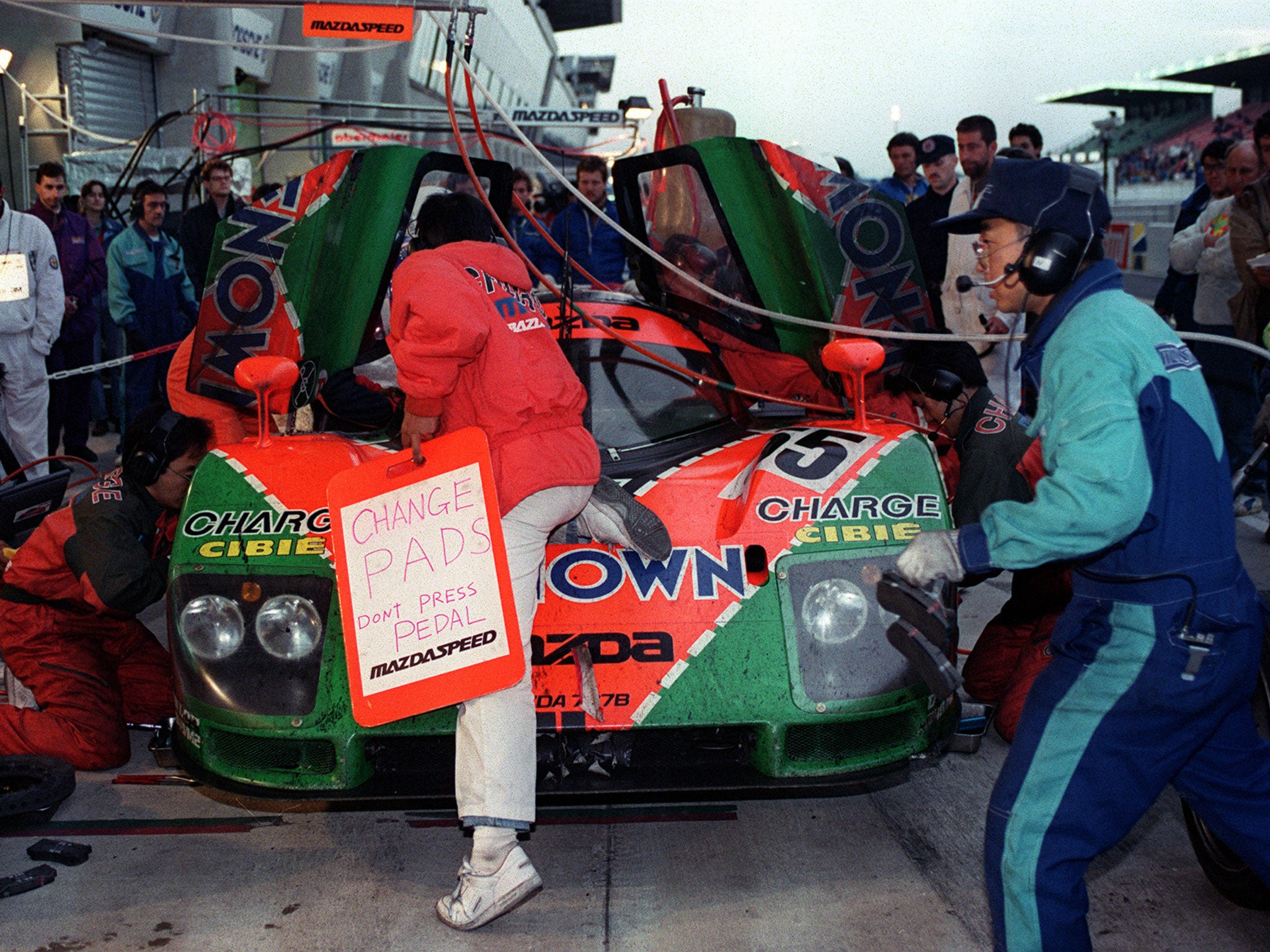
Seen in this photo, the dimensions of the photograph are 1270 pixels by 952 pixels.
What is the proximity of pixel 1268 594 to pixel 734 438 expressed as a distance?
1.71m

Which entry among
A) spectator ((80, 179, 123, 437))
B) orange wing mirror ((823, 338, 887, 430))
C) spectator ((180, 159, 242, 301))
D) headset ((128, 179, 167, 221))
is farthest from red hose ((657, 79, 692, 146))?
spectator ((80, 179, 123, 437))

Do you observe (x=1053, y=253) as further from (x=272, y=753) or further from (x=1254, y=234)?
(x=1254, y=234)

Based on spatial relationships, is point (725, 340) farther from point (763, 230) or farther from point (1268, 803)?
point (1268, 803)

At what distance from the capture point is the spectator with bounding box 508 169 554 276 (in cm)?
912

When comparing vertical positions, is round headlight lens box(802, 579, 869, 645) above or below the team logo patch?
below

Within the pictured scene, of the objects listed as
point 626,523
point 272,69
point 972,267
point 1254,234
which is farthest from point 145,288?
point 272,69

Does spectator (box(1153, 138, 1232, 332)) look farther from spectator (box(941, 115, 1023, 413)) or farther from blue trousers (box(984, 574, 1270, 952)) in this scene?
blue trousers (box(984, 574, 1270, 952))

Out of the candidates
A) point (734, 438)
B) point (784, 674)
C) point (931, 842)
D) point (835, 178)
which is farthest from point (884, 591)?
point (835, 178)

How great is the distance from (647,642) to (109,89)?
16.4m

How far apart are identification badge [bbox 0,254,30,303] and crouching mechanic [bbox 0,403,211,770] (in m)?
3.27

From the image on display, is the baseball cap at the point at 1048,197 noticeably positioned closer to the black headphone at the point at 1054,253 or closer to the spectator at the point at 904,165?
the black headphone at the point at 1054,253

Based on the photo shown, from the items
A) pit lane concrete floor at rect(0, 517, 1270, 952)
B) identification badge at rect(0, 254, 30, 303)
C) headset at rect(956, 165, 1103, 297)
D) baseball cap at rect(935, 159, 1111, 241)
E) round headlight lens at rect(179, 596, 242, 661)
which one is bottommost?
pit lane concrete floor at rect(0, 517, 1270, 952)

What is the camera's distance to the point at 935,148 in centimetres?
672

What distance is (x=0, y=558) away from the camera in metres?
4.32
